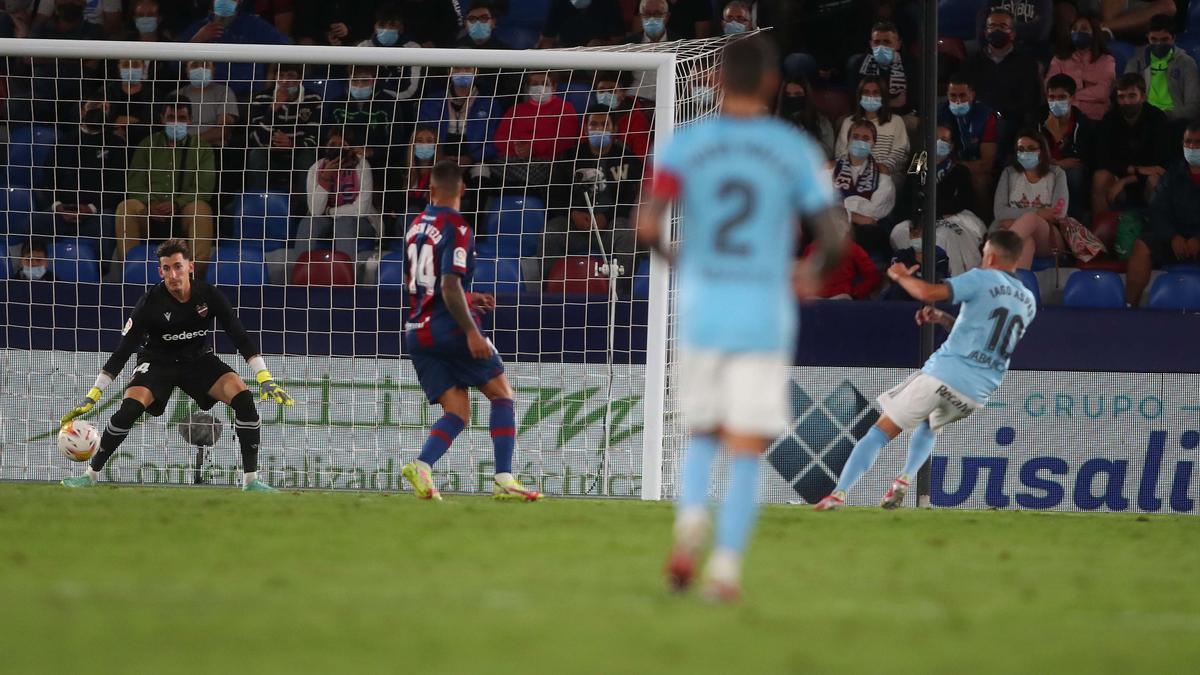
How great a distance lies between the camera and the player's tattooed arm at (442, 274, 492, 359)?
29.8 feet

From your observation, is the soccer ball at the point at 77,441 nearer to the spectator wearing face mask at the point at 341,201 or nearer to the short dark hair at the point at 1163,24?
the spectator wearing face mask at the point at 341,201

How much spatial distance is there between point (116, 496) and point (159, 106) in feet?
17.6

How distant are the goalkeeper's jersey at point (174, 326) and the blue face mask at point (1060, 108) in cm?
814

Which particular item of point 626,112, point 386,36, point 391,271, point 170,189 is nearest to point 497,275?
point 391,271

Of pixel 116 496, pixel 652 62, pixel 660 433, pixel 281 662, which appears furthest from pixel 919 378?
pixel 281 662

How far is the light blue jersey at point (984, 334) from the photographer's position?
32.0 feet

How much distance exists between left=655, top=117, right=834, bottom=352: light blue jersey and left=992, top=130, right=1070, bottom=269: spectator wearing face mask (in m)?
9.30

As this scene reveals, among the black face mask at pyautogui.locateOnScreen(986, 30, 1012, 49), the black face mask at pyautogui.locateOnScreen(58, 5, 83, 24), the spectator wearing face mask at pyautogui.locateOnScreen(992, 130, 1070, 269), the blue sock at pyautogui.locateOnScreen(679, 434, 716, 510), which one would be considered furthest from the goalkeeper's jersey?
the black face mask at pyautogui.locateOnScreen(986, 30, 1012, 49)

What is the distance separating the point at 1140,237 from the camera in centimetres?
1372

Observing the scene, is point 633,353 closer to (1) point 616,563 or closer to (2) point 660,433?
(2) point 660,433

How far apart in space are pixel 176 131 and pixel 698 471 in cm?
945

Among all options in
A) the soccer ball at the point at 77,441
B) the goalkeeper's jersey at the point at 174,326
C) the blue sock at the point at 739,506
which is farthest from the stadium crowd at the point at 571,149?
the blue sock at the point at 739,506

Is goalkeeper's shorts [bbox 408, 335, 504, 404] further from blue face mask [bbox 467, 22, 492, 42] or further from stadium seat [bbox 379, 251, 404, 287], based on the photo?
blue face mask [bbox 467, 22, 492, 42]

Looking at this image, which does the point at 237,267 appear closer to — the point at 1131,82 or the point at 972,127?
the point at 972,127
